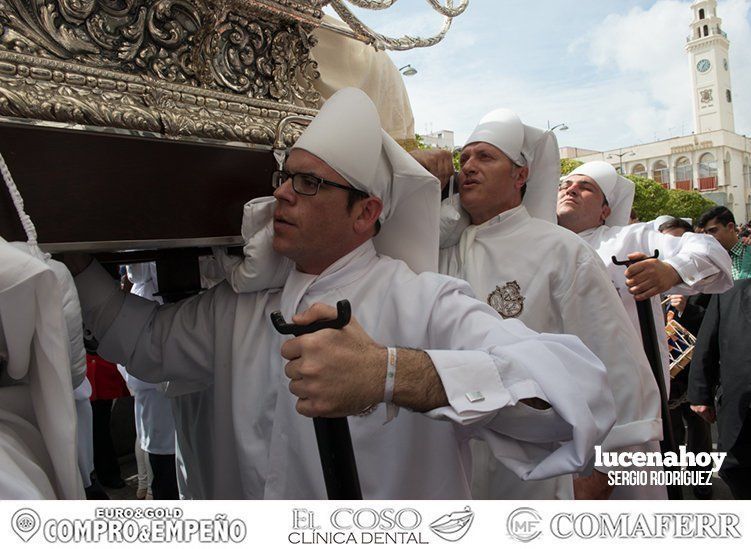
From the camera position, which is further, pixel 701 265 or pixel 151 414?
pixel 151 414

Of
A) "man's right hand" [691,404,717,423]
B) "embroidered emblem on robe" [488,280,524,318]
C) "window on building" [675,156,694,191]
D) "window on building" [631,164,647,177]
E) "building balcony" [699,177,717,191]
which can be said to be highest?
"window on building" [631,164,647,177]

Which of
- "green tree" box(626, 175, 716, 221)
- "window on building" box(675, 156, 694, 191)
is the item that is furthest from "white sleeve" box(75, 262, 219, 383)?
Answer: "window on building" box(675, 156, 694, 191)

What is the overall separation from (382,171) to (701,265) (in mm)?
2209

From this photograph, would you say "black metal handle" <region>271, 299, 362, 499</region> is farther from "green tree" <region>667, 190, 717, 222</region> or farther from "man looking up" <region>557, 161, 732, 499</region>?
"green tree" <region>667, 190, 717, 222</region>

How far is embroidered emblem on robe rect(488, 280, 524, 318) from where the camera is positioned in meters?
2.30

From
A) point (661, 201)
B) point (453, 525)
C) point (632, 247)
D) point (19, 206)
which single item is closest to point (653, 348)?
point (632, 247)

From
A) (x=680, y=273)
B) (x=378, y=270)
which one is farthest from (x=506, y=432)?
(x=680, y=273)

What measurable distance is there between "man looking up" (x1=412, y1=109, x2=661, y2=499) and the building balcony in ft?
88.2

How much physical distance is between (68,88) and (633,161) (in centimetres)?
3277

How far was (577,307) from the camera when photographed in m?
2.32

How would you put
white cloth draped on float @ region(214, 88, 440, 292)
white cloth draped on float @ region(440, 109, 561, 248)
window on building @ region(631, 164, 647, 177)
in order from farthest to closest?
window on building @ region(631, 164, 647, 177)
white cloth draped on float @ region(440, 109, 561, 248)
white cloth draped on float @ region(214, 88, 440, 292)

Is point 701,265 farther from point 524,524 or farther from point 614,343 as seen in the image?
point 524,524

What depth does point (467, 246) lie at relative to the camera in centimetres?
247

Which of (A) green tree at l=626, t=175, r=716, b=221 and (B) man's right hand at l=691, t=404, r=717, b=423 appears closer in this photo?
(B) man's right hand at l=691, t=404, r=717, b=423
